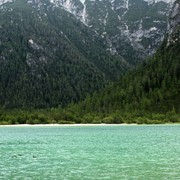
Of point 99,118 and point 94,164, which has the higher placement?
point 99,118

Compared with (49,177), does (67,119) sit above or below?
above

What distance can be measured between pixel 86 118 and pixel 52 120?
576 inches

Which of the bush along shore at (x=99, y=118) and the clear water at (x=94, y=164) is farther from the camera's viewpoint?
the bush along shore at (x=99, y=118)

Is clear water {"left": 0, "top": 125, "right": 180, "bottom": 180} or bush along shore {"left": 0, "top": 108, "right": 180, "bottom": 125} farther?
bush along shore {"left": 0, "top": 108, "right": 180, "bottom": 125}

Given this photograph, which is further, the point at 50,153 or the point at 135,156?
the point at 50,153

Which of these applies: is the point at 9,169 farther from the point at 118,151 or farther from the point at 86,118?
the point at 86,118

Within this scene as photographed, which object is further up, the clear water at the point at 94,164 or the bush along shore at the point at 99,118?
the bush along shore at the point at 99,118

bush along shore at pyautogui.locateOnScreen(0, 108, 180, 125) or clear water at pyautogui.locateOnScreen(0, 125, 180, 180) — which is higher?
bush along shore at pyautogui.locateOnScreen(0, 108, 180, 125)

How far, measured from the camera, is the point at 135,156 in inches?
2037

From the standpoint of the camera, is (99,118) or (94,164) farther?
(99,118)

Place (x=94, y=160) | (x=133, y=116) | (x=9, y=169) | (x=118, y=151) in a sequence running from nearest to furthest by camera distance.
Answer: (x=9, y=169), (x=94, y=160), (x=118, y=151), (x=133, y=116)

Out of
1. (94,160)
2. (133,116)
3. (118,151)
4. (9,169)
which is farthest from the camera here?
(133,116)

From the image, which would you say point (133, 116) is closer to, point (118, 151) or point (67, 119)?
point (67, 119)

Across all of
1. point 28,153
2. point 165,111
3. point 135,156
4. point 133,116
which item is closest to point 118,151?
point 135,156
